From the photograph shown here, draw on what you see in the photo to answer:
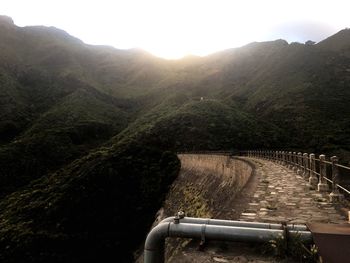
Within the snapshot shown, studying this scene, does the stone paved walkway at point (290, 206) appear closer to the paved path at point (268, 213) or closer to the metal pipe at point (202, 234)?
the paved path at point (268, 213)

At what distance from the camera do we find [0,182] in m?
53.2

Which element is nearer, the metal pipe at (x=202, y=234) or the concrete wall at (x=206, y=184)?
the metal pipe at (x=202, y=234)

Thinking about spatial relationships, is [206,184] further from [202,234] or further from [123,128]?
[123,128]

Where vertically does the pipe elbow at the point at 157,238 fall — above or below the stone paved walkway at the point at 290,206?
above

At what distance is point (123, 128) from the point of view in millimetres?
89125

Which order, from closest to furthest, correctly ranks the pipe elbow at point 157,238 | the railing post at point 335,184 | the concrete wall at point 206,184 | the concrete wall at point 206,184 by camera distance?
the pipe elbow at point 157,238
the railing post at point 335,184
the concrete wall at point 206,184
the concrete wall at point 206,184

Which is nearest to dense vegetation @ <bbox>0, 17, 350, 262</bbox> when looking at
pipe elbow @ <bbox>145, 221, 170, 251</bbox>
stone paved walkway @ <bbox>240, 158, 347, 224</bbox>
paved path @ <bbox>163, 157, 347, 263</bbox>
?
paved path @ <bbox>163, 157, 347, 263</bbox>

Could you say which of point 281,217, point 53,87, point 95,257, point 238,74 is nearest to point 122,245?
point 95,257

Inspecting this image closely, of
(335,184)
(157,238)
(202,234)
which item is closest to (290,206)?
(335,184)

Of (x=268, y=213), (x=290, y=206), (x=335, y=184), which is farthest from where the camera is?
(x=335, y=184)

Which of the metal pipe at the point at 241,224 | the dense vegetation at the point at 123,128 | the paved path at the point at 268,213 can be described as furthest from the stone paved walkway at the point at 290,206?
the dense vegetation at the point at 123,128

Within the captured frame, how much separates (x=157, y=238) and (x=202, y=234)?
696mm

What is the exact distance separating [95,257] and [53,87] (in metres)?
82.8

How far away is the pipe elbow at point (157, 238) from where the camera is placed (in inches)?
229
